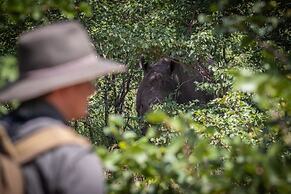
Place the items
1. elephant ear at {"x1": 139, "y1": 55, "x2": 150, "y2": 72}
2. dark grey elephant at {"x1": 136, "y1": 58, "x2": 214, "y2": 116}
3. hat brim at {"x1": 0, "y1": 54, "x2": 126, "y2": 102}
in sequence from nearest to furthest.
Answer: hat brim at {"x1": 0, "y1": 54, "x2": 126, "y2": 102}
elephant ear at {"x1": 139, "y1": 55, "x2": 150, "y2": 72}
dark grey elephant at {"x1": 136, "y1": 58, "x2": 214, "y2": 116}

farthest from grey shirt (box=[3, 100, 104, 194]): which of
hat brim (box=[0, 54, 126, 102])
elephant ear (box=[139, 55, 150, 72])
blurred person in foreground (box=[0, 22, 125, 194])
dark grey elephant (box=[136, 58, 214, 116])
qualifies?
dark grey elephant (box=[136, 58, 214, 116])

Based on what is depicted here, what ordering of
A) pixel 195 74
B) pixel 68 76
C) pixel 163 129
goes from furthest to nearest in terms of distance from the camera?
pixel 195 74
pixel 163 129
pixel 68 76

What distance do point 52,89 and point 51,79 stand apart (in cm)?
4

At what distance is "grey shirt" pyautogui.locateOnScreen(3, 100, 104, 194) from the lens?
5.91ft

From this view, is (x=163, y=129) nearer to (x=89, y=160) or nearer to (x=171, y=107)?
(x=171, y=107)

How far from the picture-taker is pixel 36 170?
1.84m

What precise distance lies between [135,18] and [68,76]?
9.10 m

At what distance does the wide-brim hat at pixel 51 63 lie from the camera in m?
1.98

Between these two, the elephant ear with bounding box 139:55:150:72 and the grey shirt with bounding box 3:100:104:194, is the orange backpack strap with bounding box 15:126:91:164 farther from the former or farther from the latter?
the elephant ear with bounding box 139:55:150:72

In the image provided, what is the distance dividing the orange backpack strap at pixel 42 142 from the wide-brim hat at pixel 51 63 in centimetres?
17

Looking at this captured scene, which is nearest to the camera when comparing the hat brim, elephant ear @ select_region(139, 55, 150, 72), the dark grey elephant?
the hat brim

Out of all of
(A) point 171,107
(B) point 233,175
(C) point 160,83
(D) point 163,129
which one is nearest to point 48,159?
(B) point 233,175

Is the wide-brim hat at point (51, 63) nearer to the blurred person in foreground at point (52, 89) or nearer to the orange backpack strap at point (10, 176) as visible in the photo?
the blurred person in foreground at point (52, 89)

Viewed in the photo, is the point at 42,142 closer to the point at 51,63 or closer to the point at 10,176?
the point at 10,176
